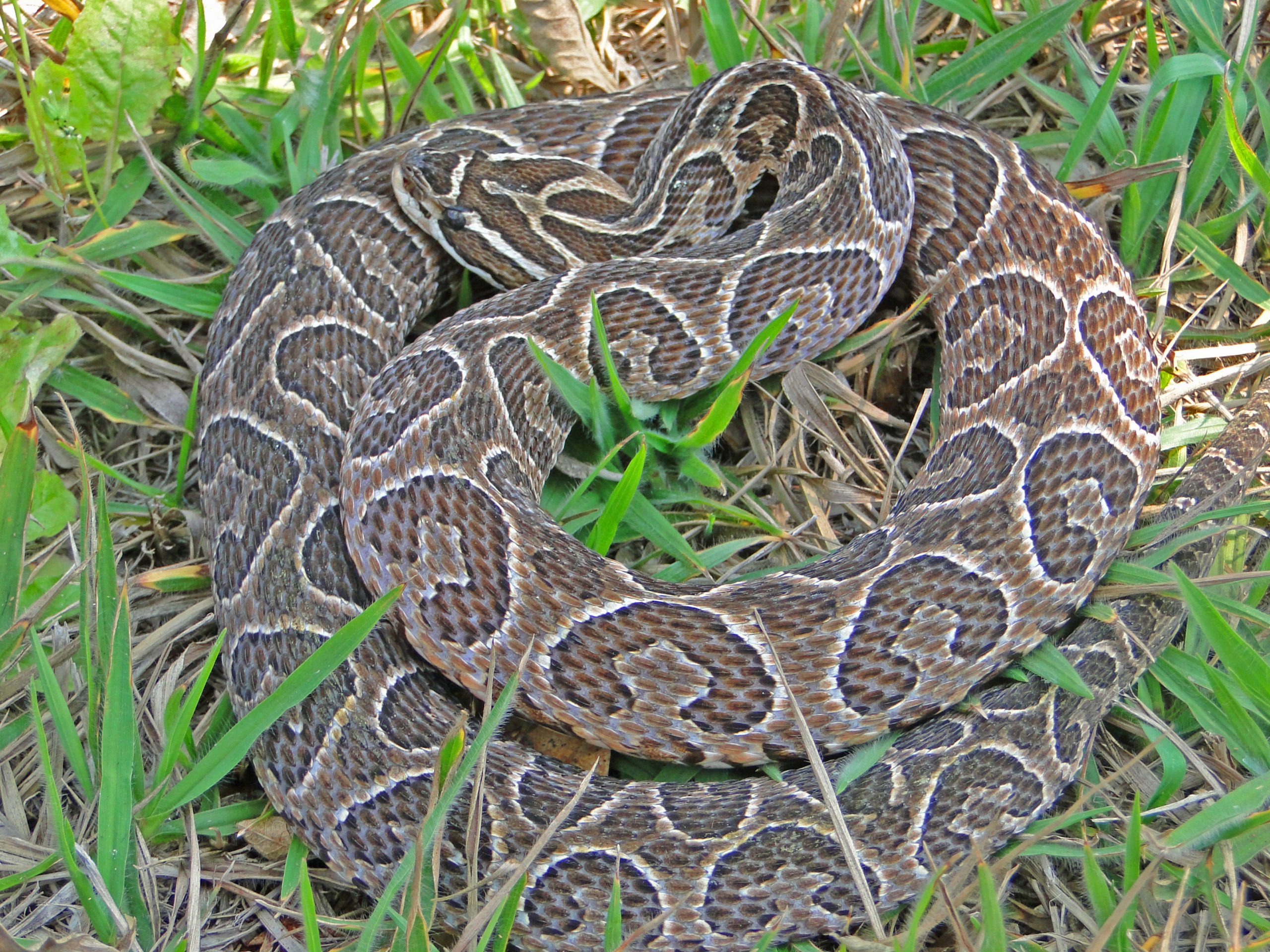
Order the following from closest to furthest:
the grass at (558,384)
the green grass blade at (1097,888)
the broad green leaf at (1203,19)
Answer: the green grass blade at (1097,888)
the grass at (558,384)
the broad green leaf at (1203,19)

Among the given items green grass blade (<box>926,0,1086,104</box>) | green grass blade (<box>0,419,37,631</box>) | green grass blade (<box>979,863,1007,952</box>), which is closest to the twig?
green grass blade (<box>0,419,37,631</box>)

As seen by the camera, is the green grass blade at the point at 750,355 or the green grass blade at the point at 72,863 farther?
the green grass blade at the point at 750,355

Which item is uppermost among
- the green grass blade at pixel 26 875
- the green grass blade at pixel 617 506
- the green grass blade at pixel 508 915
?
the green grass blade at pixel 26 875

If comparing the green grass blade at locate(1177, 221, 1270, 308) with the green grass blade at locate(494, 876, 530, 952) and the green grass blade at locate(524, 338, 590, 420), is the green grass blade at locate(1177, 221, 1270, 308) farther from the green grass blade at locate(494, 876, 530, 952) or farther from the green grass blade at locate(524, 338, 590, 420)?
the green grass blade at locate(494, 876, 530, 952)

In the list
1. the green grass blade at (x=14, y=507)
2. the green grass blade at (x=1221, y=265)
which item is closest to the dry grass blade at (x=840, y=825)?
the green grass blade at (x=14, y=507)

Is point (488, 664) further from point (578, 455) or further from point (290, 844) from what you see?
point (578, 455)

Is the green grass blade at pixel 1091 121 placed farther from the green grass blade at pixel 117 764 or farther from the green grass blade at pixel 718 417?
the green grass blade at pixel 117 764
